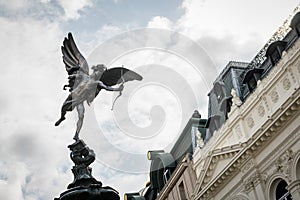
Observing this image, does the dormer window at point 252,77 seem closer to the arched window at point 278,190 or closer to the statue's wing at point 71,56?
the arched window at point 278,190

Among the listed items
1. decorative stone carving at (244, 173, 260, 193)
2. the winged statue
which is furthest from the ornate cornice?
the winged statue

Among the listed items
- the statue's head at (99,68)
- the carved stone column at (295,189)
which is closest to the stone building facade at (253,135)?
the carved stone column at (295,189)

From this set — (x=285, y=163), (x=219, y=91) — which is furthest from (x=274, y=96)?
(x=219, y=91)

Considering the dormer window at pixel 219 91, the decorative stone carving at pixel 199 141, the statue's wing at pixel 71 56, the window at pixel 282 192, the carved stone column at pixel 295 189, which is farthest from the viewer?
the dormer window at pixel 219 91

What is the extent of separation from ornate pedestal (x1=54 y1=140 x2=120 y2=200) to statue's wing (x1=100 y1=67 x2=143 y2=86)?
146cm

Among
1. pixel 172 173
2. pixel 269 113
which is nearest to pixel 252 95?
pixel 269 113

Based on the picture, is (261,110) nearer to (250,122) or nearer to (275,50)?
(250,122)

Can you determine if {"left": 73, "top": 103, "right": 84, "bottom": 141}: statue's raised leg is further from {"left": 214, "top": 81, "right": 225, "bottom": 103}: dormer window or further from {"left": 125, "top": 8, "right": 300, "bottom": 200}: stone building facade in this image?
{"left": 214, "top": 81, "right": 225, "bottom": 103}: dormer window

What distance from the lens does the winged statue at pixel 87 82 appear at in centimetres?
898

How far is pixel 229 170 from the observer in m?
28.6

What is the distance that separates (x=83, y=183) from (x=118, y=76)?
7.84 ft

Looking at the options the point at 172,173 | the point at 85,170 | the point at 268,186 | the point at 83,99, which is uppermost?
the point at 172,173

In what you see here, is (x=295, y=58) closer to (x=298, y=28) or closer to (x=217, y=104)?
(x=298, y=28)

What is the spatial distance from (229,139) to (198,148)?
15.0ft
